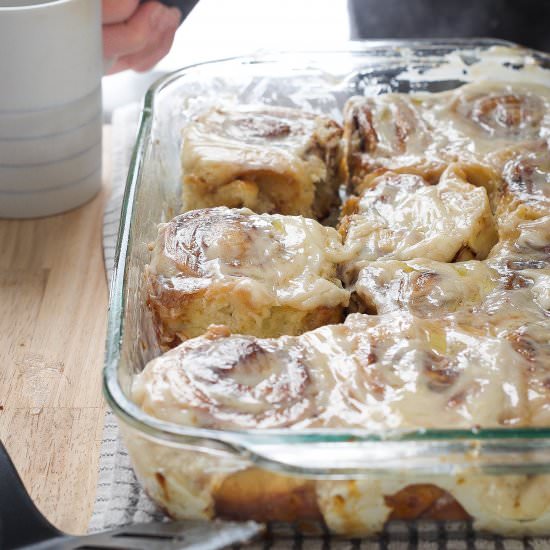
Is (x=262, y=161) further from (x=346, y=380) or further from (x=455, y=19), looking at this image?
(x=455, y=19)

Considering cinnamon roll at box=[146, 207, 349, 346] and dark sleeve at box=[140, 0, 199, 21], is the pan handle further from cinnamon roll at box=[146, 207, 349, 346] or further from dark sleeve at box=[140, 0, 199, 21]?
dark sleeve at box=[140, 0, 199, 21]

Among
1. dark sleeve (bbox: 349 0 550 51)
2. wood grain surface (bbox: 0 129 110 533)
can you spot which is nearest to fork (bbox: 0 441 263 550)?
wood grain surface (bbox: 0 129 110 533)

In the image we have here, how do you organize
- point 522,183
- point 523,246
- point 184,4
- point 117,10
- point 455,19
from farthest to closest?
point 455,19, point 184,4, point 117,10, point 522,183, point 523,246

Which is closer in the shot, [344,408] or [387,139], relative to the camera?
[344,408]

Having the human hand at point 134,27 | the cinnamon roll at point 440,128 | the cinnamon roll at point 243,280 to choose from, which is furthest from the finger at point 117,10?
the cinnamon roll at point 243,280

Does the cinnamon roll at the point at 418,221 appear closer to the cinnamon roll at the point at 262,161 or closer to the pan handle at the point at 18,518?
the cinnamon roll at the point at 262,161

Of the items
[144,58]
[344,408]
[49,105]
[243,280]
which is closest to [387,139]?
[243,280]
